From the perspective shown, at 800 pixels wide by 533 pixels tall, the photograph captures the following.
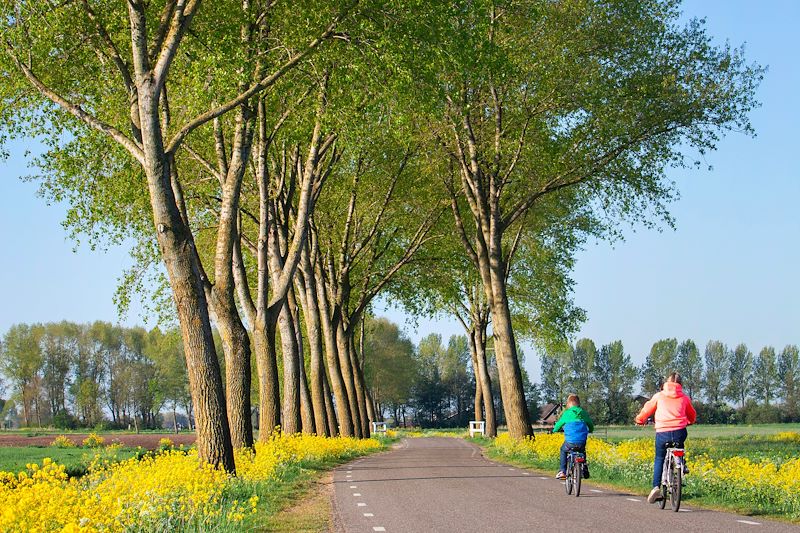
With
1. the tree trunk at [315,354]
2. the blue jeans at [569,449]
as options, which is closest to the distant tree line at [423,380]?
the tree trunk at [315,354]

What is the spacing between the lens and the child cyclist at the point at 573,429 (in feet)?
53.3

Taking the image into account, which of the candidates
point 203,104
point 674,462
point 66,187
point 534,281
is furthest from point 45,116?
point 534,281

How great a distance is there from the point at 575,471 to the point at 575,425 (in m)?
1.23

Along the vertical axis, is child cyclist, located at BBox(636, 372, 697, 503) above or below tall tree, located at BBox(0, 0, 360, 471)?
below

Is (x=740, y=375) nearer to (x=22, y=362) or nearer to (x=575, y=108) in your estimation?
(x=22, y=362)

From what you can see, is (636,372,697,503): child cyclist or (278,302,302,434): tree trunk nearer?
(636,372,697,503): child cyclist

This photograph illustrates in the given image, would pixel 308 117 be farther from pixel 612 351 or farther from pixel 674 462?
pixel 612 351

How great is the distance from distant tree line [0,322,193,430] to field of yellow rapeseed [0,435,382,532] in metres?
99.0

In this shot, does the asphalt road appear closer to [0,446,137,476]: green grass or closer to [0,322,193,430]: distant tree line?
[0,446,137,476]: green grass

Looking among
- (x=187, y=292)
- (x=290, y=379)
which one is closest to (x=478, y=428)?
(x=290, y=379)

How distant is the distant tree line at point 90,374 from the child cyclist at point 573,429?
9942 centimetres

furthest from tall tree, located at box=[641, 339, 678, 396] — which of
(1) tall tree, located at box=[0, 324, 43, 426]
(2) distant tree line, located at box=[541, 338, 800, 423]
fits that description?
(1) tall tree, located at box=[0, 324, 43, 426]

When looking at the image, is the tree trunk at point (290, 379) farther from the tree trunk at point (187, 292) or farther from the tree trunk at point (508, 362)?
the tree trunk at point (187, 292)

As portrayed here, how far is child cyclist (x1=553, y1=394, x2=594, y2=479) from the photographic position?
1625 cm
